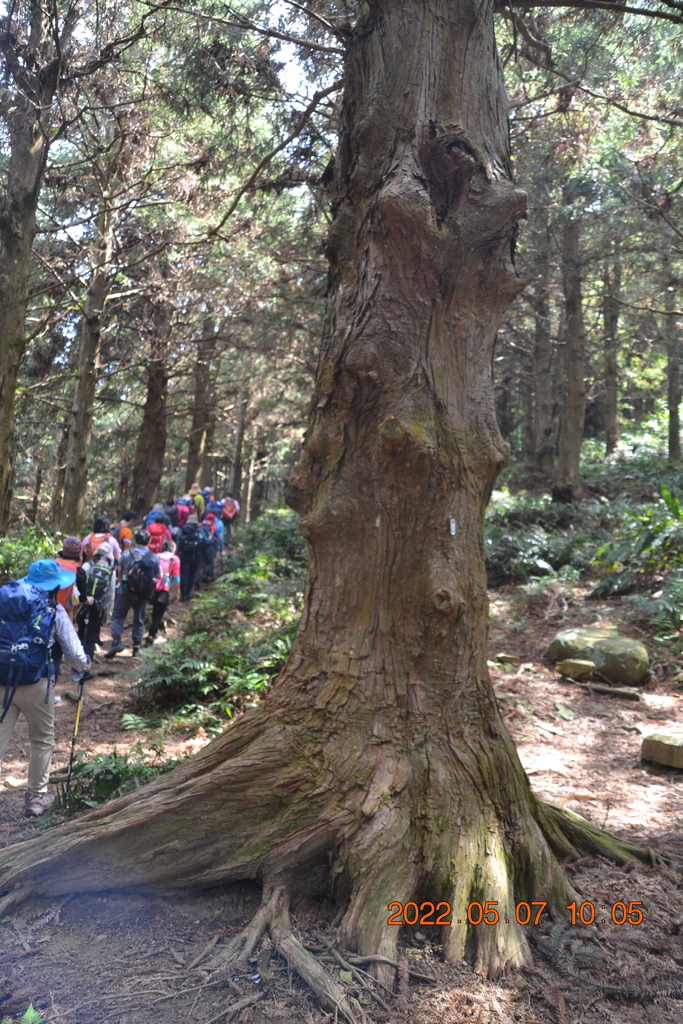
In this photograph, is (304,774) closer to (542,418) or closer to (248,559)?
(248,559)

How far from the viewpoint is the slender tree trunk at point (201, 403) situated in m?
19.8

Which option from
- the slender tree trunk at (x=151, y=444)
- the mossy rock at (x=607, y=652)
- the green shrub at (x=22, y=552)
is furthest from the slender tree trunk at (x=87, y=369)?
the mossy rock at (x=607, y=652)

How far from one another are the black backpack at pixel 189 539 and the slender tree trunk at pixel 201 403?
589 centimetres

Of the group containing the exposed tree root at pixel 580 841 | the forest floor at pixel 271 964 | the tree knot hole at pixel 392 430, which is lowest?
the forest floor at pixel 271 964

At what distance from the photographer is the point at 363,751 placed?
369 centimetres

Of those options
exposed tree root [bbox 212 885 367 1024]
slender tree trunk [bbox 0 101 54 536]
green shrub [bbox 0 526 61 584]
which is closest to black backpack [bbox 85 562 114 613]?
green shrub [bbox 0 526 61 584]

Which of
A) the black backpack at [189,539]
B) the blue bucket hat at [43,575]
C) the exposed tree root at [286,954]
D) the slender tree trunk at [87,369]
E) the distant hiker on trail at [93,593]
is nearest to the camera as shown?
the exposed tree root at [286,954]

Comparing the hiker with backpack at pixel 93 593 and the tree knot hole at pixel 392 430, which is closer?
the tree knot hole at pixel 392 430

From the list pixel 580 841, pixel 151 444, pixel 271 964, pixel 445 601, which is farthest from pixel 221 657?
pixel 151 444

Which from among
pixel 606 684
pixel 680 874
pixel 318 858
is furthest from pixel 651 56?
pixel 318 858

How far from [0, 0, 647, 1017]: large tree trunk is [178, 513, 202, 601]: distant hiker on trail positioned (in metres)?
10.9

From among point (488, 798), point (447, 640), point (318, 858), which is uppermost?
point (447, 640)

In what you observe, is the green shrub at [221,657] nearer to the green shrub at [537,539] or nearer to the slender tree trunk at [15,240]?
the slender tree trunk at [15,240]

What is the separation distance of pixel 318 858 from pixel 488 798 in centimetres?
98
